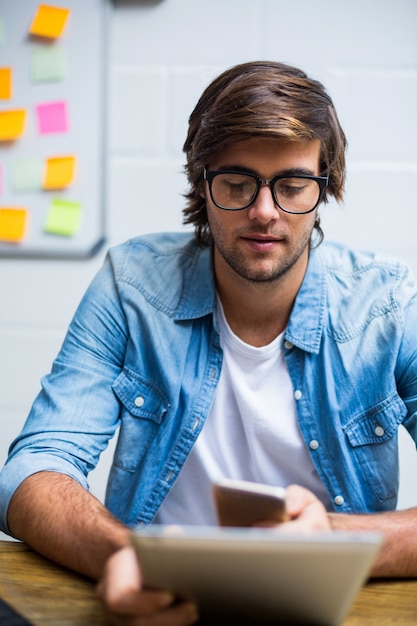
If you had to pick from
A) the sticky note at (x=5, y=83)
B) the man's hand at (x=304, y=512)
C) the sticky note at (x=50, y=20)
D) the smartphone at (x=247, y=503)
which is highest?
the sticky note at (x=50, y=20)

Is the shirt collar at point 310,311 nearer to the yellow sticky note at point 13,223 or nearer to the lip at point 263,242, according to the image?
the lip at point 263,242

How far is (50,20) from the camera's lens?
193 cm

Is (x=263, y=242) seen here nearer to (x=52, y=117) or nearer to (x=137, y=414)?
(x=137, y=414)

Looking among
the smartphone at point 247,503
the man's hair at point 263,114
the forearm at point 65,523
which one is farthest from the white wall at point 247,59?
the smartphone at point 247,503

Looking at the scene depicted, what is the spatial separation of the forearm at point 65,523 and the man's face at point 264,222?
489mm

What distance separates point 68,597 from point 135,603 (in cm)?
20

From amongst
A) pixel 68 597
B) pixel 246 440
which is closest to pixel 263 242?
pixel 246 440

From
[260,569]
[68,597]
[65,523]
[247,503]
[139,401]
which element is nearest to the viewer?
[260,569]

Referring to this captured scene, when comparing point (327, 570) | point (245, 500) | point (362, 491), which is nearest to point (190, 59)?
point (362, 491)

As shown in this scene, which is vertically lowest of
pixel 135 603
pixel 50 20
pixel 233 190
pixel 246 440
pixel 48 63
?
pixel 246 440

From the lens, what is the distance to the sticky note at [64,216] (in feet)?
6.49

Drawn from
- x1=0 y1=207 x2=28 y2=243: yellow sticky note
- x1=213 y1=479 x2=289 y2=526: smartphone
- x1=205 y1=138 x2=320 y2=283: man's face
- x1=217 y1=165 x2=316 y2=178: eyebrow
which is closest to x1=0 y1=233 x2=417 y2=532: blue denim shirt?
x1=205 y1=138 x2=320 y2=283: man's face

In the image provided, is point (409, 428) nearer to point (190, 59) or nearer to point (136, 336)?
point (136, 336)

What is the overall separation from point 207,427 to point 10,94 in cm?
107
